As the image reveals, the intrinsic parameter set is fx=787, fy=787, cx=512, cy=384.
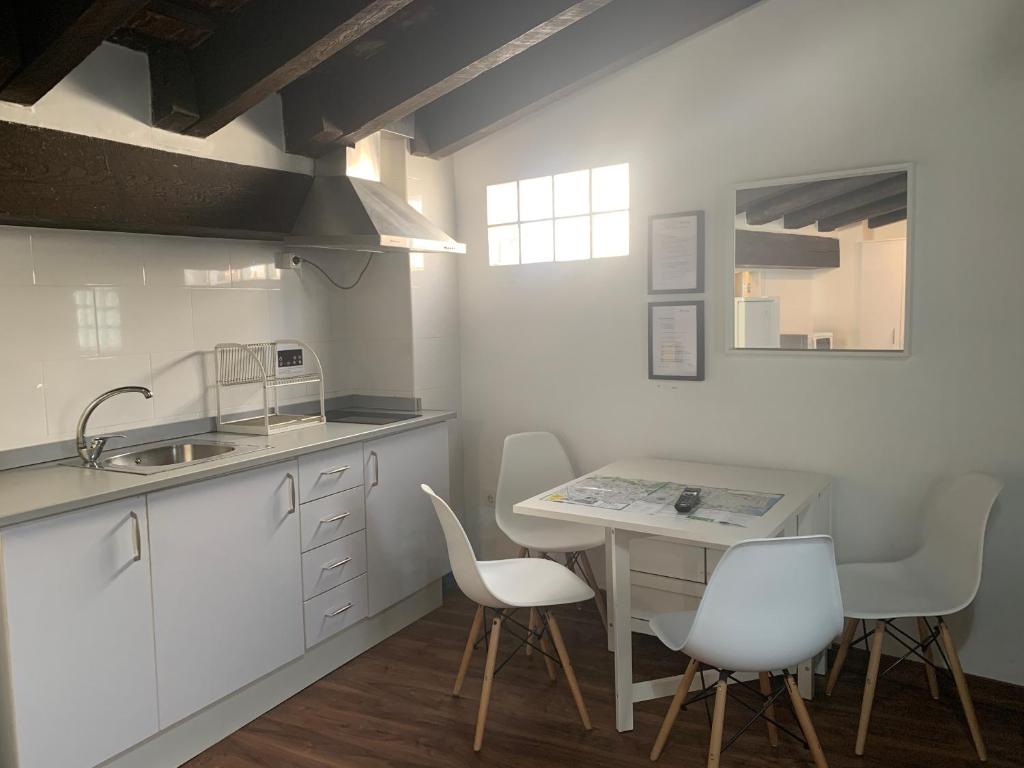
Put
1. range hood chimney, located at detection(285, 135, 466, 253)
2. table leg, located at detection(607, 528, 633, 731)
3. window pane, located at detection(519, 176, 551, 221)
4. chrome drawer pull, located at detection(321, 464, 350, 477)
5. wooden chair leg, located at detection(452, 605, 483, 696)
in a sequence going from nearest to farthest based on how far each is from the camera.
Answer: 1. table leg, located at detection(607, 528, 633, 731)
2. wooden chair leg, located at detection(452, 605, 483, 696)
3. chrome drawer pull, located at detection(321, 464, 350, 477)
4. range hood chimney, located at detection(285, 135, 466, 253)
5. window pane, located at detection(519, 176, 551, 221)

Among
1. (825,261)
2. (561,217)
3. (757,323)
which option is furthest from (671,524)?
(561,217)

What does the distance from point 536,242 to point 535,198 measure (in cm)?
20

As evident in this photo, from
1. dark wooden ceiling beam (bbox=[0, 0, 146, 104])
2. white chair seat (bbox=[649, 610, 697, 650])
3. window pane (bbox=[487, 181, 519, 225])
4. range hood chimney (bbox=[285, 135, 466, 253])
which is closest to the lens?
dark wooden ceiling beam (bbox=[0, 0, 146, 104])

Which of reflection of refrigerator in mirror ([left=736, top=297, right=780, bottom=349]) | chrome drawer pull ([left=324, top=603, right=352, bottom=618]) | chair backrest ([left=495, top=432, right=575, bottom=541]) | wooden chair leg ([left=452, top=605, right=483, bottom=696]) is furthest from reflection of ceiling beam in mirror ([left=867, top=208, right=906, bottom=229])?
chrome drawer pull ([left=324, top=603, right=352, bottom=618])

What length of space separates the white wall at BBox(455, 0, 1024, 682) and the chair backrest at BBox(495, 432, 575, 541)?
14 cm

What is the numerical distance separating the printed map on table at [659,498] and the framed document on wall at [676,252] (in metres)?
0.87

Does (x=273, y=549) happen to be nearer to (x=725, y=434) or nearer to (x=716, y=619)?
(x=716, y=619)

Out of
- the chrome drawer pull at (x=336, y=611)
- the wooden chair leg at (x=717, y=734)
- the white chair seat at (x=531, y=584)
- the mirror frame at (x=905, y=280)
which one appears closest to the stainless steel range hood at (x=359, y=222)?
the mirror frame at (x=905, y=280)

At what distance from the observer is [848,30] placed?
285 cm

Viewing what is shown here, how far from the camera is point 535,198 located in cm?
368

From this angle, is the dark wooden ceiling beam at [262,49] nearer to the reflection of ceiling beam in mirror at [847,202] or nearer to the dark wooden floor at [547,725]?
the reflection of ceiling beam in mirror at [847,202]

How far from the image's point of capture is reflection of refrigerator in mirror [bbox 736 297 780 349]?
3.06 m

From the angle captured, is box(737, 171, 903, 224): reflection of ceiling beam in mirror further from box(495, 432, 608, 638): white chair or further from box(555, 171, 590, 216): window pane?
box(495, 432, 608, 638): white chair

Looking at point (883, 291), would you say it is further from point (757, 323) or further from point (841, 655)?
point (841, 655)
